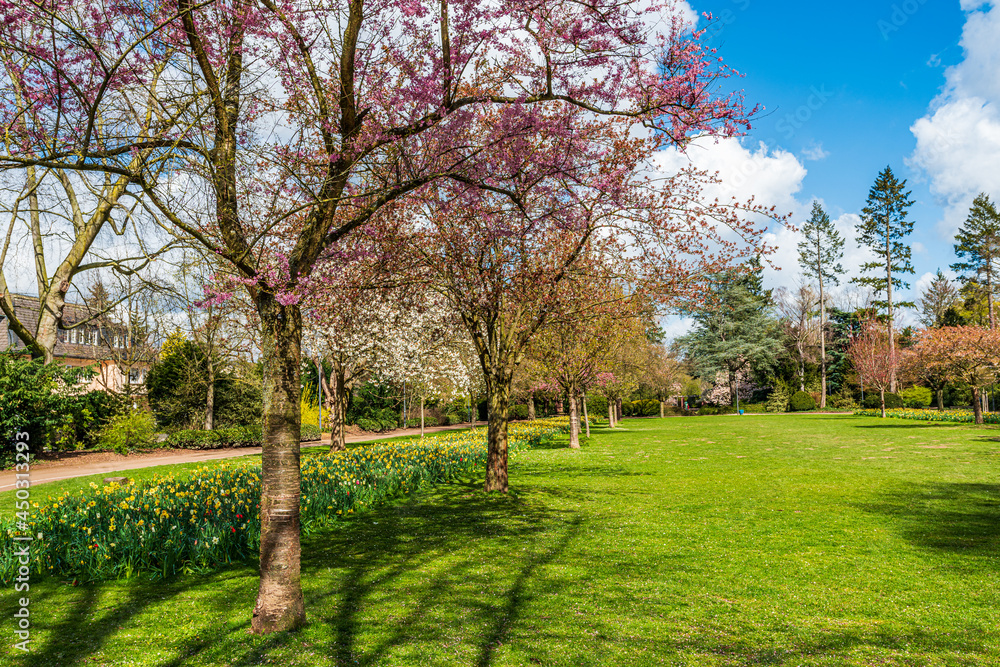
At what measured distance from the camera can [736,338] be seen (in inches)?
2051

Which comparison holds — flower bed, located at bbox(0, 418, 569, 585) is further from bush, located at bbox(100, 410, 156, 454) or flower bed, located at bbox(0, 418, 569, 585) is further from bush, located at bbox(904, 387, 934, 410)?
bush, located at bbox(904, 387, 934, 410)

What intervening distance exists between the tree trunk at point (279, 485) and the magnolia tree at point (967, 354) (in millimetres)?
30806

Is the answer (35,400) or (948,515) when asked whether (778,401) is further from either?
(35,400)

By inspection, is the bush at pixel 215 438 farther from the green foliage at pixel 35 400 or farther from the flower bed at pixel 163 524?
the flower bed at pixel 163 524

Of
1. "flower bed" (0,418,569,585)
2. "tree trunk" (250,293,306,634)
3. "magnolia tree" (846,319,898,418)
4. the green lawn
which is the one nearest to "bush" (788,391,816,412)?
"magnolia tree" (846,319,898,418)

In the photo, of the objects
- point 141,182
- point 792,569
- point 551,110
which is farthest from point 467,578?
point 551,110

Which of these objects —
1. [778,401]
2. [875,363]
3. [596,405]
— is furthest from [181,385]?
[778,401]

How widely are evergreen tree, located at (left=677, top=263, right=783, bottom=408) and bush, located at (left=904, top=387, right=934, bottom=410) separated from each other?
10.1m

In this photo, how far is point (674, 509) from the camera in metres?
10.4

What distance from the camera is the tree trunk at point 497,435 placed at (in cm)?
1154

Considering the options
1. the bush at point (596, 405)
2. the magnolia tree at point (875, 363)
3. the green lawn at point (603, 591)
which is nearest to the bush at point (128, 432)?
the green lawn at point (603, 591)

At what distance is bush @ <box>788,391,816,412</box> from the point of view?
48.8 meters

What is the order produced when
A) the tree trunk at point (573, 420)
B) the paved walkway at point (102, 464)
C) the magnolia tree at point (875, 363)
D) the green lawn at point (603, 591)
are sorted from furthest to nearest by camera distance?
the magnolia tree at point (875, 363)
the tree trunk at point (573, 420)
the paved walkway at point (102, 464)
the green lawn at point (603, 591)

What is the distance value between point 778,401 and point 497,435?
46125 mm
